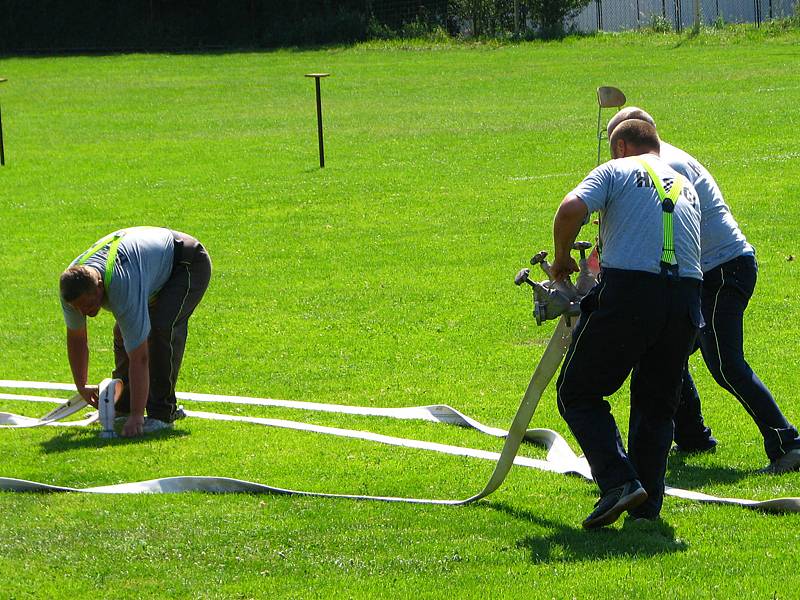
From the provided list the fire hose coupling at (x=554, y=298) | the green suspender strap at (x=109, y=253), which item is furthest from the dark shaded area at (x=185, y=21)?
the fire hose coupling at (x=554, y=298)

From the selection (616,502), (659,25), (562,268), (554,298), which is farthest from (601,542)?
(659,25)

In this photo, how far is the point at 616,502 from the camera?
6.30 meters

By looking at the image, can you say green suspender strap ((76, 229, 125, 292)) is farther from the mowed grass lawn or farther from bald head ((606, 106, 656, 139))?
bald head ((606, 106, 656, 139))

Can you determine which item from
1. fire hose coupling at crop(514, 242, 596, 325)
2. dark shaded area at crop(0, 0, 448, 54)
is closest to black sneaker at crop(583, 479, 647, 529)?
fire hose coupling at crop(514, 242, 596, 325)

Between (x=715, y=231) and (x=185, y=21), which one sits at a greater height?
(x=185, y=21)

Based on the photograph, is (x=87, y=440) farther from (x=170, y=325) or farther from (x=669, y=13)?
(x=669, y=13)

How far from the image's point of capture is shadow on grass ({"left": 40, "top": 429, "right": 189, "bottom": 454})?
864 centimetres

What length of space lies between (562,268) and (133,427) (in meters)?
3.63

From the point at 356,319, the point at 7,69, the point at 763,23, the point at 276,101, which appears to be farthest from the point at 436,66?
the point at 356,319

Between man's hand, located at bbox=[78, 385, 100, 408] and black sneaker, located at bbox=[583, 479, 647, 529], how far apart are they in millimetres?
3860

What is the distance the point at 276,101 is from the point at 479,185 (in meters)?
14.2

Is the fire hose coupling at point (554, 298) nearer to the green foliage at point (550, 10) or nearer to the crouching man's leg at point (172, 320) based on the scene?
the crouching man's leg at point (172, 320)

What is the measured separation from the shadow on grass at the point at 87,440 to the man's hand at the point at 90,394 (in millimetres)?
255

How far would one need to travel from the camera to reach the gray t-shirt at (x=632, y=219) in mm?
6207
